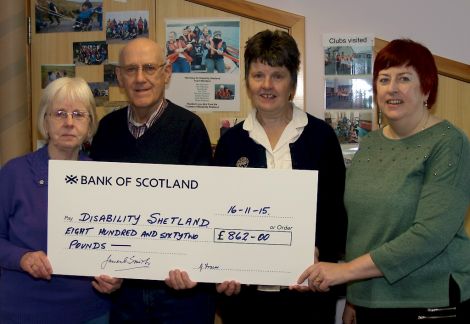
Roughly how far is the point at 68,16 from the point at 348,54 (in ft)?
4.98

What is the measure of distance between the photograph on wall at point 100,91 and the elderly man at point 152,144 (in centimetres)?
75

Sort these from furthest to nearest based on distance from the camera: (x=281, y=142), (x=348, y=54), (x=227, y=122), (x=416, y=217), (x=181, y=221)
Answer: (x=227, y=122) → (x=348, y=54) → (x=281, y=142) → (x=181, y=221) → (x=416, y=217)

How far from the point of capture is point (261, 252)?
5.83 feet

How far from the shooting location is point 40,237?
182 centimetres

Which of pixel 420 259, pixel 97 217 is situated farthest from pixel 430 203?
pixel 97 217

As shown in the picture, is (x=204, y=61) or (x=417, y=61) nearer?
(x=417, y=61)

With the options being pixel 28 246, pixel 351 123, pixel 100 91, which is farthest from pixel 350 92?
pixel 28 246

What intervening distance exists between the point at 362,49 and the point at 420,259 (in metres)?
1.30

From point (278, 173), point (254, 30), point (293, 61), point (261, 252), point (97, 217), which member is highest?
point (254, 30)

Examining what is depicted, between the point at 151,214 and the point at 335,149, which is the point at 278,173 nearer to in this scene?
the point at 335,149

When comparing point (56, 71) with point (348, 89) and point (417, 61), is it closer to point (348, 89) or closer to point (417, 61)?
point (348, 89)

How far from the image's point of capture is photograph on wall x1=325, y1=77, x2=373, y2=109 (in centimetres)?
261

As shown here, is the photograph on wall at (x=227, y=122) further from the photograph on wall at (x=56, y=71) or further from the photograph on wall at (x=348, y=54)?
the photograph on wall at (x=56, y=71)
